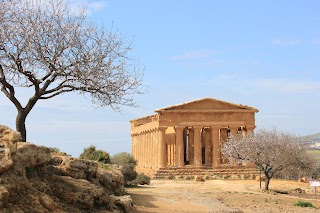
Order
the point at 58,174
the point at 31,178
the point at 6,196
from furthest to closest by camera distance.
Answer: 1. the point at 58,174
2. the point at 31,178
3. the point at 6,196

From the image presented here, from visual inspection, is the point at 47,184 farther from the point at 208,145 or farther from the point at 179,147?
the point at 208,145

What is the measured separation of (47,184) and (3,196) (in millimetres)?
2571

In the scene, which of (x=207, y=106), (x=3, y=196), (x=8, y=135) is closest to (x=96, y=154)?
(x=207, y=106)

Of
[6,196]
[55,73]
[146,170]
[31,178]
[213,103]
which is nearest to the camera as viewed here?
[6,196]

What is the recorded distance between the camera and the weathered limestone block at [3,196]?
9.53 meters

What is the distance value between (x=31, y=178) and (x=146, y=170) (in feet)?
136

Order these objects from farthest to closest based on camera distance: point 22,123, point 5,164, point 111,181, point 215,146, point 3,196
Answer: point 215,146, point 111,181, point 22,123, point 5,164, point 3,196

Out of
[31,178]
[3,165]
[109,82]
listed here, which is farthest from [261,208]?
[3,165]

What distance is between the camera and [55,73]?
16.3 m

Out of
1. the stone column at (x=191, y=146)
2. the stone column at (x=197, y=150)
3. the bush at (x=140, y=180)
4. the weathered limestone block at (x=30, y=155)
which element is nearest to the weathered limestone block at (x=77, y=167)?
the weathered limestone block at (x=30, y=155)

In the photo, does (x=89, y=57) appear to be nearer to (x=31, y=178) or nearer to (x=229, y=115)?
(x=31, y=178)

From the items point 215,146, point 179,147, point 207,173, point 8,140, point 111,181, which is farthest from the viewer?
point 215,146

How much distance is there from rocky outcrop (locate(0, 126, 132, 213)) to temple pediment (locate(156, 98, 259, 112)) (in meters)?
31.0

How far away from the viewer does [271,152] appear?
108ft
